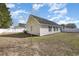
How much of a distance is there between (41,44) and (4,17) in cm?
77

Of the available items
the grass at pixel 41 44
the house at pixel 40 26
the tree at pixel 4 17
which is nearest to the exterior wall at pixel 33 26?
the house at pixel 40 26

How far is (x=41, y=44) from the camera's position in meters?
4.61

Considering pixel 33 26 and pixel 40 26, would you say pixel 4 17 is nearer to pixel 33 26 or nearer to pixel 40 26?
pixel 33 26

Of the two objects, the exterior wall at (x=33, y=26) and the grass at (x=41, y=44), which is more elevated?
the exterior wall at (x=33, y=26)

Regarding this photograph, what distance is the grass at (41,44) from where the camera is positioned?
457 centimetres

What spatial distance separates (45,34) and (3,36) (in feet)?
2.35

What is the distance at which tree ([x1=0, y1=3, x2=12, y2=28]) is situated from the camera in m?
4.57

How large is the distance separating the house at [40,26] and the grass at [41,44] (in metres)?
0.08

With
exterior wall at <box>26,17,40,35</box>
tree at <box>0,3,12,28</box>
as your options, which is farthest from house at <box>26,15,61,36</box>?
tree at <box>0,3,12,28</box>

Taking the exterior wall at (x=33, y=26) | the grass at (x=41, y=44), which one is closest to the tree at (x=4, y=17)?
the grass at (x=41, y=44)

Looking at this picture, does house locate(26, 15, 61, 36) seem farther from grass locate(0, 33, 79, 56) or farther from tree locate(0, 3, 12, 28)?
tree locate(0, 3, 12, 28)

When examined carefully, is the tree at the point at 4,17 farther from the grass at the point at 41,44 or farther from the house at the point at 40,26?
the house at the point at 40,26

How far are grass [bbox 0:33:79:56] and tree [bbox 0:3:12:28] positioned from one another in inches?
7.5

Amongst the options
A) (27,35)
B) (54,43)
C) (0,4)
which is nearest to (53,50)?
(54,43)
